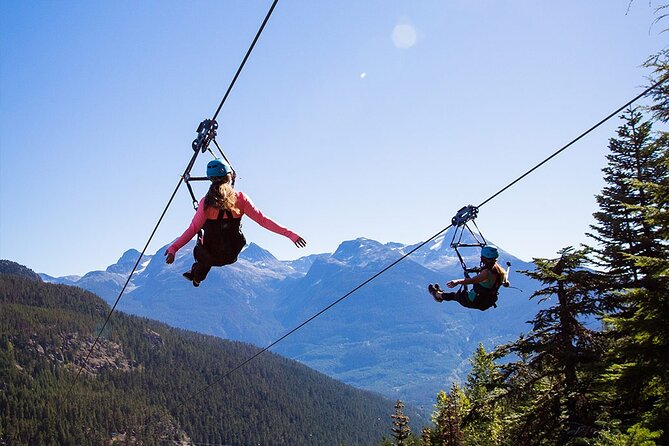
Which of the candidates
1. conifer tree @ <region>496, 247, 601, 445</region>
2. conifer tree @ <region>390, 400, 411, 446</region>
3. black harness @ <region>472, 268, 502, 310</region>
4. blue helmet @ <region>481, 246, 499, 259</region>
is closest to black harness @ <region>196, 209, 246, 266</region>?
blue helmet @ <region>481, 246, 499, 259</region>

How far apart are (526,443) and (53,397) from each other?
565 ft

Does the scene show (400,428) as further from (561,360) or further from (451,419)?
(561,360)

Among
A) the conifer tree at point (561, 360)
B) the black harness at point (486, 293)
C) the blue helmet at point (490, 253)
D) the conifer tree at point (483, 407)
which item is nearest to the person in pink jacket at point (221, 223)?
the blue helmet at point (490, 253)

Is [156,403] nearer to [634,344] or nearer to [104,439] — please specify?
[104,439]

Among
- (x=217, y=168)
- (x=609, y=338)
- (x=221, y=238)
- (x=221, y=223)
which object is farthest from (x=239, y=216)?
(x=609, y=338)

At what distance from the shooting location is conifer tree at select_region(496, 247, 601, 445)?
12922 millimetres

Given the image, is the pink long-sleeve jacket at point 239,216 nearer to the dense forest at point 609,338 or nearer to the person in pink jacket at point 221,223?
the person in pink jacket at point 221,223

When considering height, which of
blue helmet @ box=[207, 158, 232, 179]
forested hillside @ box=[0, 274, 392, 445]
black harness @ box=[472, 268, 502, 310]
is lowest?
blue helmet @ box=[207, 158, 232, 179]

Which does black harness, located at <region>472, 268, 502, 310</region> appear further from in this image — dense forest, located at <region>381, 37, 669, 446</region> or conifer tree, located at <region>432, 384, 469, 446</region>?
conifer tree, located at <region>432, 384, 469, 446</region>

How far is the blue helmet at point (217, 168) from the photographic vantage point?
623cm

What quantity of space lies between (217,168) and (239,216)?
0.70m

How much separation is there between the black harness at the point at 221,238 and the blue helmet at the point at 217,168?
46 centimetres

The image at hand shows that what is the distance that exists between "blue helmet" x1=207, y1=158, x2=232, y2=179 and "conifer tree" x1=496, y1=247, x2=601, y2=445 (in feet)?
32.6

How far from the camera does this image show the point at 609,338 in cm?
1239
